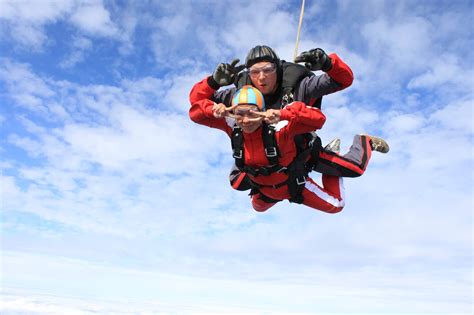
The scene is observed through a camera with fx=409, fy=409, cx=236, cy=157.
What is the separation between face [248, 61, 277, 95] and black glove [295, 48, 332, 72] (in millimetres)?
555

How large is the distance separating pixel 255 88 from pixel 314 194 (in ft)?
6.62

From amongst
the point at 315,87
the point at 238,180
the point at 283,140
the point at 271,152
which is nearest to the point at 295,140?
the point at 283,140

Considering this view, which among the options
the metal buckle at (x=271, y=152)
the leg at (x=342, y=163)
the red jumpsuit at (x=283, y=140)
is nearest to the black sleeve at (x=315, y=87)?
the red jumpsuit at (x=283, y=140)

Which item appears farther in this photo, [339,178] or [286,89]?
[339,178]

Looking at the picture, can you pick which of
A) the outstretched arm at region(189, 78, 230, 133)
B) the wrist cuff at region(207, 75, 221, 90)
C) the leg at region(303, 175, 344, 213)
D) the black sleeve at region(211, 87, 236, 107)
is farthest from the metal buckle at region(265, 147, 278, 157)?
the leg at region(303, 175, 344, 213)

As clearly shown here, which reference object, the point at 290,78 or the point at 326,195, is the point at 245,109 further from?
the point at 326,195

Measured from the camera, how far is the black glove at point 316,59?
174 inches

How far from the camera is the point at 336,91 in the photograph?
4891 mm

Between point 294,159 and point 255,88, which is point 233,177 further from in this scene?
point 255,88

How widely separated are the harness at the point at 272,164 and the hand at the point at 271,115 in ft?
0.96

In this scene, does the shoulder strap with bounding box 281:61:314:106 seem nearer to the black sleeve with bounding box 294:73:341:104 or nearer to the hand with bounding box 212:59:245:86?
the black sleeve with bounding box 294:73:341:104

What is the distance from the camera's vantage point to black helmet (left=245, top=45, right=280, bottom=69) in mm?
4906

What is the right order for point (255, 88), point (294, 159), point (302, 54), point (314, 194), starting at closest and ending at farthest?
point (302, 54)
point (255, 88)
point (294, 159)
point (314, 194)

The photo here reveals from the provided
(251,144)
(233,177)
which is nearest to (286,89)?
(251,144)
